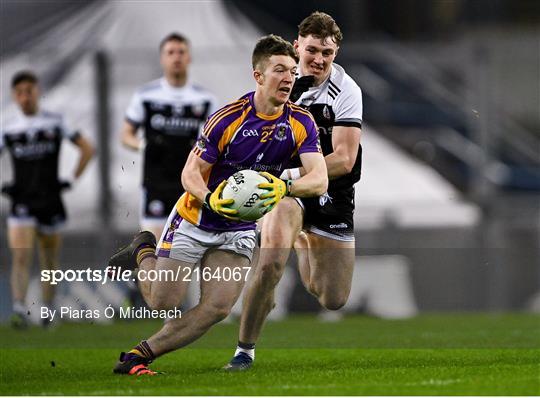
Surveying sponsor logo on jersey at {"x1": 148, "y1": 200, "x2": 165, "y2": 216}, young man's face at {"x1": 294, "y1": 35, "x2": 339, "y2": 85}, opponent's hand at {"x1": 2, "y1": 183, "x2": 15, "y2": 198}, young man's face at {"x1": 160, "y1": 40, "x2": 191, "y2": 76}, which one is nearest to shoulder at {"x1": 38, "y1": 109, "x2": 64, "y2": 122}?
opponent's hand at {"x1": 2, "y1": 183, "x2": 15, "y2": 198}

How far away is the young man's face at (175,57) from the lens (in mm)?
11805

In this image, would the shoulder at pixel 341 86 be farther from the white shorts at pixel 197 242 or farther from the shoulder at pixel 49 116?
the shoulder at pixel 49 116

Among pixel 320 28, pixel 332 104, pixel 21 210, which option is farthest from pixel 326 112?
pixel 21 210

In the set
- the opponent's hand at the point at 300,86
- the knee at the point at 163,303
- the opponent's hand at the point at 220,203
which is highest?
the opponent's hand at the point at 300,86

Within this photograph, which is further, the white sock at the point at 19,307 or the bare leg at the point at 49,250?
the bare leg at the point at 49,250

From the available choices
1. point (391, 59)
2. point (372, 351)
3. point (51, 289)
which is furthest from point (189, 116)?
point (391, 59)

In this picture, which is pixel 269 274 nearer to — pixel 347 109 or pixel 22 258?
pixel 347 109

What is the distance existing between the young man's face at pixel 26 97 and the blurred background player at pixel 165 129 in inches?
72.5

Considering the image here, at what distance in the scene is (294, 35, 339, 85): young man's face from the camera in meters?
8.70

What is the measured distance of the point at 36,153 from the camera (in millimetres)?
13828

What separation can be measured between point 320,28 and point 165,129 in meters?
3.73

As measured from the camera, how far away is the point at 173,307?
830 cm

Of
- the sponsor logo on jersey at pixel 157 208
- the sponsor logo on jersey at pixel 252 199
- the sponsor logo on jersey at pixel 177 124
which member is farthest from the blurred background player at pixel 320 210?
the sponsor logo on jersey at pixel 177 124

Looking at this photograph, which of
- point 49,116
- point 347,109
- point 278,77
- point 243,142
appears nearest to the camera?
point 278,77
